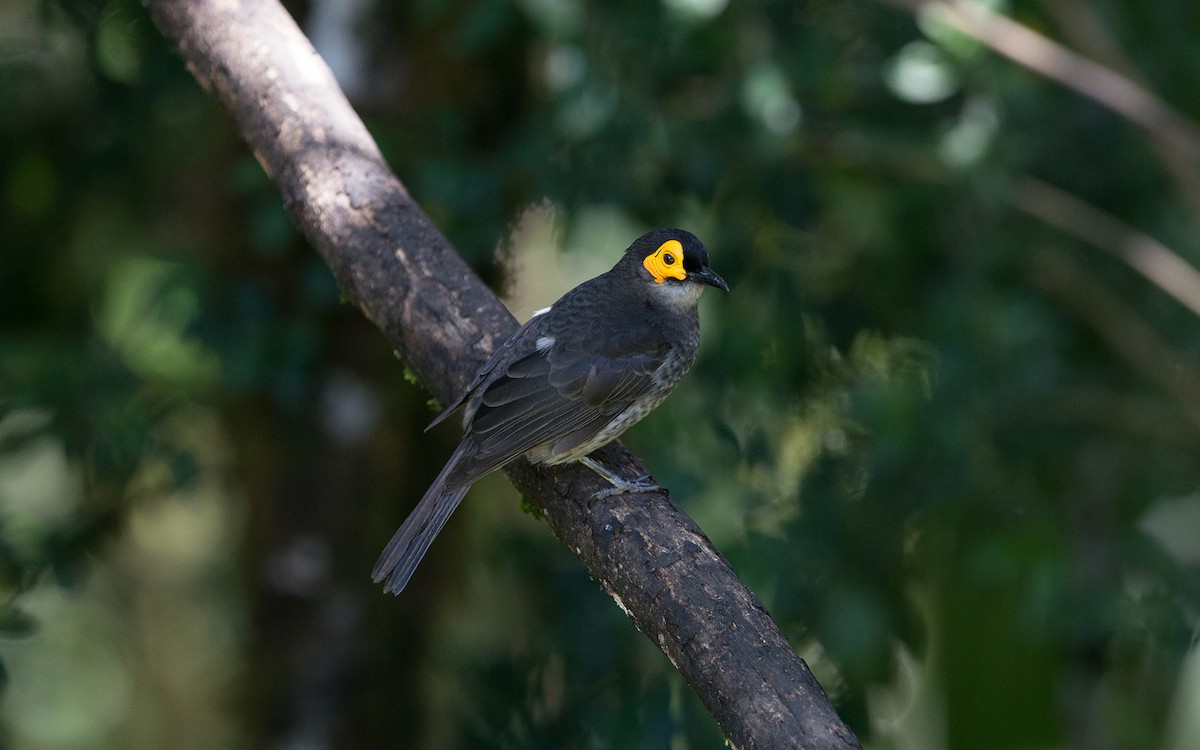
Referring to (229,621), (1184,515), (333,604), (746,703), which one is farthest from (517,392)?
(1184,515)

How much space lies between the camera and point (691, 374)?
4234mm

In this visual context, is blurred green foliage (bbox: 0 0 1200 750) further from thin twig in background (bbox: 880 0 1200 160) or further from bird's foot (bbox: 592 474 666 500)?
bird's foot (bbox: 592 474 666 500)

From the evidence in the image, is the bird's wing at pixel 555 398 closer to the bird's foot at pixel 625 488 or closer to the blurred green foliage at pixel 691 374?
the bird's foot at pixel 625 488

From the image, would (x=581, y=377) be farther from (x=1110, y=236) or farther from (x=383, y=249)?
(x=1110, y=236)

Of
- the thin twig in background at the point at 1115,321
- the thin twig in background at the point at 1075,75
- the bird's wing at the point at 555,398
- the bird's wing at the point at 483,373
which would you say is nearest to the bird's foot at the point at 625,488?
the bird's wing at the point at 555,398

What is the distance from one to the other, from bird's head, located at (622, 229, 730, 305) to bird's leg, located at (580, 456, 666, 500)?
848 mm

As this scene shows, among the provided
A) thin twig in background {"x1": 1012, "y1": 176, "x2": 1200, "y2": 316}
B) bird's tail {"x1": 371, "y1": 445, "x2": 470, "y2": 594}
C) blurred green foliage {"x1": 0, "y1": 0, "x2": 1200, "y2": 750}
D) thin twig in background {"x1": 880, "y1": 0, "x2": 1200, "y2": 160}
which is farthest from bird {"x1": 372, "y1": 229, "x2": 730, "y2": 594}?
thin twig in background {"x1": 1012, "y1": 176, "x2": 1200, "y2": 316}

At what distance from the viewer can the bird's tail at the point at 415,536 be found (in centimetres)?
289

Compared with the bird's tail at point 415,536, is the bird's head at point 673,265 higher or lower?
lower

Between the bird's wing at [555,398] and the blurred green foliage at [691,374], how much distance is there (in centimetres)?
48

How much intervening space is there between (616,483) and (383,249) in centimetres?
86

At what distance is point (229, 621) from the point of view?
220 inches

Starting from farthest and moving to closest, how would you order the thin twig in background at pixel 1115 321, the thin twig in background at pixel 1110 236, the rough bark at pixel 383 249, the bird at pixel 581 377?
the thin twig in background at pixel 1115 321
the thin twig in background at pixel 1110 236
the bird at pixel 581 377
the rough bark at pixel 383 249

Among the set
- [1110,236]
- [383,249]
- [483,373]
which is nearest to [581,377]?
[483,373]
